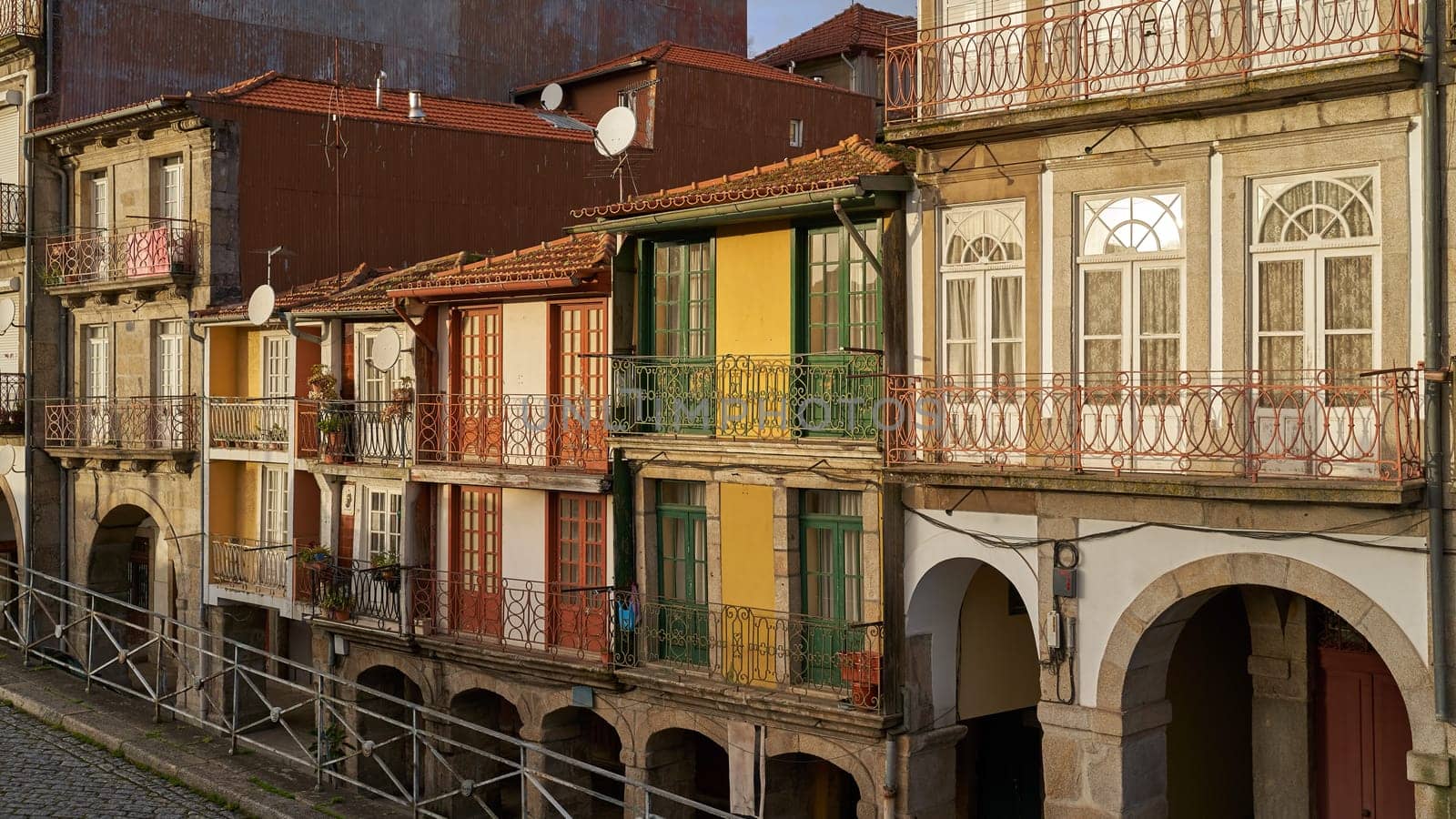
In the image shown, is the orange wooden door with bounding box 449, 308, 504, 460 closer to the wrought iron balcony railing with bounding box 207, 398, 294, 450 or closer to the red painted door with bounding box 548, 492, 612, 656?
the red painted door with bounding box 548, 492, 612, 656

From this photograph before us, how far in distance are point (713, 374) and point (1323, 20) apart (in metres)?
7.76

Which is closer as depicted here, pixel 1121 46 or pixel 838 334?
pixel 1121 46

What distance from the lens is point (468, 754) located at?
24312 millimetres

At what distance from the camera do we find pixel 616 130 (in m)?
22.0

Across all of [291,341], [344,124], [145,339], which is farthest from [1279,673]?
[145,339]

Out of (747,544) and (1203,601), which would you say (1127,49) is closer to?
(1203,601)

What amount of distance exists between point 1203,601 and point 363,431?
13705 millimetres

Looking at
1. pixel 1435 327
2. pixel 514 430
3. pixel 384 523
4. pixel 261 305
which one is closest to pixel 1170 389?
pixel 1435 327

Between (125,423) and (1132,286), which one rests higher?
(1132,286)

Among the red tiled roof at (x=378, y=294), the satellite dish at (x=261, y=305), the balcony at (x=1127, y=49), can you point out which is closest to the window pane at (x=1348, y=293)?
the balcony at (x=1127, y=49)

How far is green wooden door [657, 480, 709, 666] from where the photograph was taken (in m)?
20.2

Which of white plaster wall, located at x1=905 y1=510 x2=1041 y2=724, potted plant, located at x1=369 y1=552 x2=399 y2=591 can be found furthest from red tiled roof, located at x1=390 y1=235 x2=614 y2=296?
white plaster wall, located at x1=905 y1=510 x2=1041 y2=724

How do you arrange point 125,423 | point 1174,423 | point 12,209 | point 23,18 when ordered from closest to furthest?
point 1174,423
point 125,423
point 23,18
point 12,209

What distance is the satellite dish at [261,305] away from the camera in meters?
26.1
